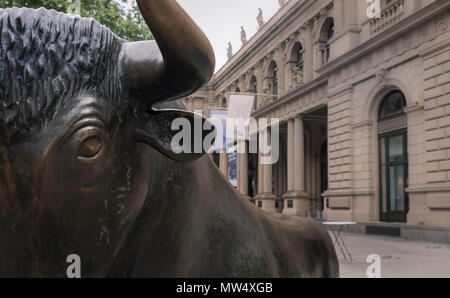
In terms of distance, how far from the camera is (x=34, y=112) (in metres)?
0.84

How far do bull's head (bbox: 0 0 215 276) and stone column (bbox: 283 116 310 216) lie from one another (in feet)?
77.0

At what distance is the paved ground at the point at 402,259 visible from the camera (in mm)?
6934

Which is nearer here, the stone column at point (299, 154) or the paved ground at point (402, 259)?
the paved ground at point (402, 259)

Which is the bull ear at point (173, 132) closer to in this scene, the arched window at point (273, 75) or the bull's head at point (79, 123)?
the bull's head at point (79, 123)

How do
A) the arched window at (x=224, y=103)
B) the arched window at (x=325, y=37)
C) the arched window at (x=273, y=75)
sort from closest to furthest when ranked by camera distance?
the arched window at (x=325, y=37), the arched window at (x=273, y=75), the arched window at (x=224, y=103)

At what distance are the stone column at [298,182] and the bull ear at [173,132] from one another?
23399 mm

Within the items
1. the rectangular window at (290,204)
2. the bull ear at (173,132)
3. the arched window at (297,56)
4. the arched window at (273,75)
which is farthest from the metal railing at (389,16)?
the bull ear at (173,132)

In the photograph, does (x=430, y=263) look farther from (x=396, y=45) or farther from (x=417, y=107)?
(x=396, y=45)

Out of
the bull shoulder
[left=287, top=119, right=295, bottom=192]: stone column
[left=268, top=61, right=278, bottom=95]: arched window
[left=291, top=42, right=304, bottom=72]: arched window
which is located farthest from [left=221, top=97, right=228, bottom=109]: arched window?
the bull shoulder

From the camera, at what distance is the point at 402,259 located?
28.8 ft

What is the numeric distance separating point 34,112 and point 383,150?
665 inches

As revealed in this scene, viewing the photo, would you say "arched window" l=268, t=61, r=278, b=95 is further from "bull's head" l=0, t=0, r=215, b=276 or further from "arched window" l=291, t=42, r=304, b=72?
"bull's head" l=0, t=0, r=215, b=276

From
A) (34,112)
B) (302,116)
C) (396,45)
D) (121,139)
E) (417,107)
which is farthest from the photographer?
(302,116)
